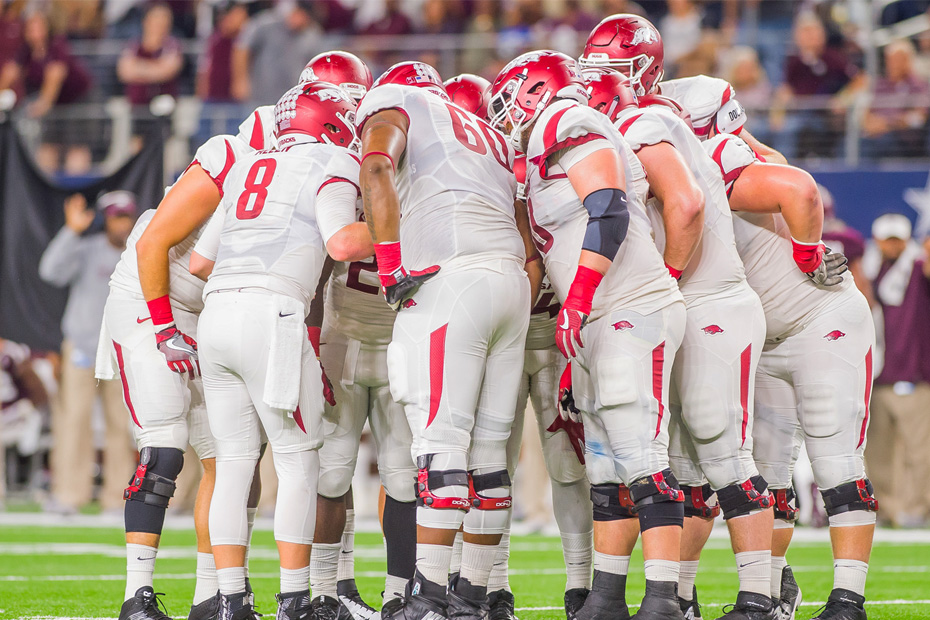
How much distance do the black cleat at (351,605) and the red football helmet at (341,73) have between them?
94.5 inches

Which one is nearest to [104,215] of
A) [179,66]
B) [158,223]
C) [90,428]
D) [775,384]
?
[90,428]

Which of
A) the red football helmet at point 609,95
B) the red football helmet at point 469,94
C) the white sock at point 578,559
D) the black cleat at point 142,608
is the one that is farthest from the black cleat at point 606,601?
the red football helmet at point 469,94

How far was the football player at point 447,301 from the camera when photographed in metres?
4.79

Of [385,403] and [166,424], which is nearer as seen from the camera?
[166,424]

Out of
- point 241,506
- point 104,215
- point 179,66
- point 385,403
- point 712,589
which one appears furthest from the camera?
point 179,66

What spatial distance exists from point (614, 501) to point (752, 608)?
0.83 meters

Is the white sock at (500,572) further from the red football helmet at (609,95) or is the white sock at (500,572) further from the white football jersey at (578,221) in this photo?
the red football helmet at (609,95)

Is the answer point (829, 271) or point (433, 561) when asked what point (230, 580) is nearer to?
point (433, 561)

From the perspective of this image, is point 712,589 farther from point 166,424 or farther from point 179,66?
point 179,66

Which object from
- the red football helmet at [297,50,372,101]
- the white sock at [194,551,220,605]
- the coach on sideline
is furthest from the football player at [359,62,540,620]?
the coach on sideline

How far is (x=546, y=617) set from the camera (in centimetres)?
595

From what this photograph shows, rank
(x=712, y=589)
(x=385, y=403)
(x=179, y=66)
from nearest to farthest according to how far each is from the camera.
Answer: (x=385, y=403), (x=712, y=589), (x=179, y=66)

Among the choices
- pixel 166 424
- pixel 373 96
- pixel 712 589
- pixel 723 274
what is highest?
pixel 373 96

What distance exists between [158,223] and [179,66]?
371 inches
